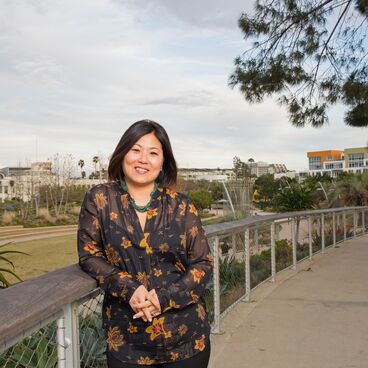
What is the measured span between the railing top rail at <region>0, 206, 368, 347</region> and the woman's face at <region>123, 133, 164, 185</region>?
1.54ft

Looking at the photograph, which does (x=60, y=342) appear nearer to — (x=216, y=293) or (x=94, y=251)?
(x=94, y=251)

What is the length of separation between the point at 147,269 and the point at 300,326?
3305 millimetres

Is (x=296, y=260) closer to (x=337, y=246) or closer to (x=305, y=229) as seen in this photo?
(x=305, y=229)

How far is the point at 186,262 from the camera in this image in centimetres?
215

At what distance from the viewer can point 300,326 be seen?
490 centimetres

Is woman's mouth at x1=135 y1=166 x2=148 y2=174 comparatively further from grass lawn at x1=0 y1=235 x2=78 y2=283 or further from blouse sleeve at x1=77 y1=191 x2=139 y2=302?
grass lawn at x1=0 y1=235 x2=78 y2=283

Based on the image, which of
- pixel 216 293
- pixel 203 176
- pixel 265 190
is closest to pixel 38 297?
pixel 216 293

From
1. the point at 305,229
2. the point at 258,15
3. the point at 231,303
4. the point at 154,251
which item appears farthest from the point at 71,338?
the point at 258,15

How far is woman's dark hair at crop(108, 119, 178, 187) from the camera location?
2240 millimetres

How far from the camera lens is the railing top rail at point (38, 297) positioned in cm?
154

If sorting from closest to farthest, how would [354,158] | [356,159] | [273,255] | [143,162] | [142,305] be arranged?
[142,305] < [143,162] < [273,255] < [356,159] < [354,158]

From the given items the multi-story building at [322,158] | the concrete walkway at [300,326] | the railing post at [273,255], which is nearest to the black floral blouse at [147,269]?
the concrete walkway at [300,326]

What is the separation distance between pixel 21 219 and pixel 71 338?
35.7 metres

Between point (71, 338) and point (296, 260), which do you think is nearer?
point (71, 338)
